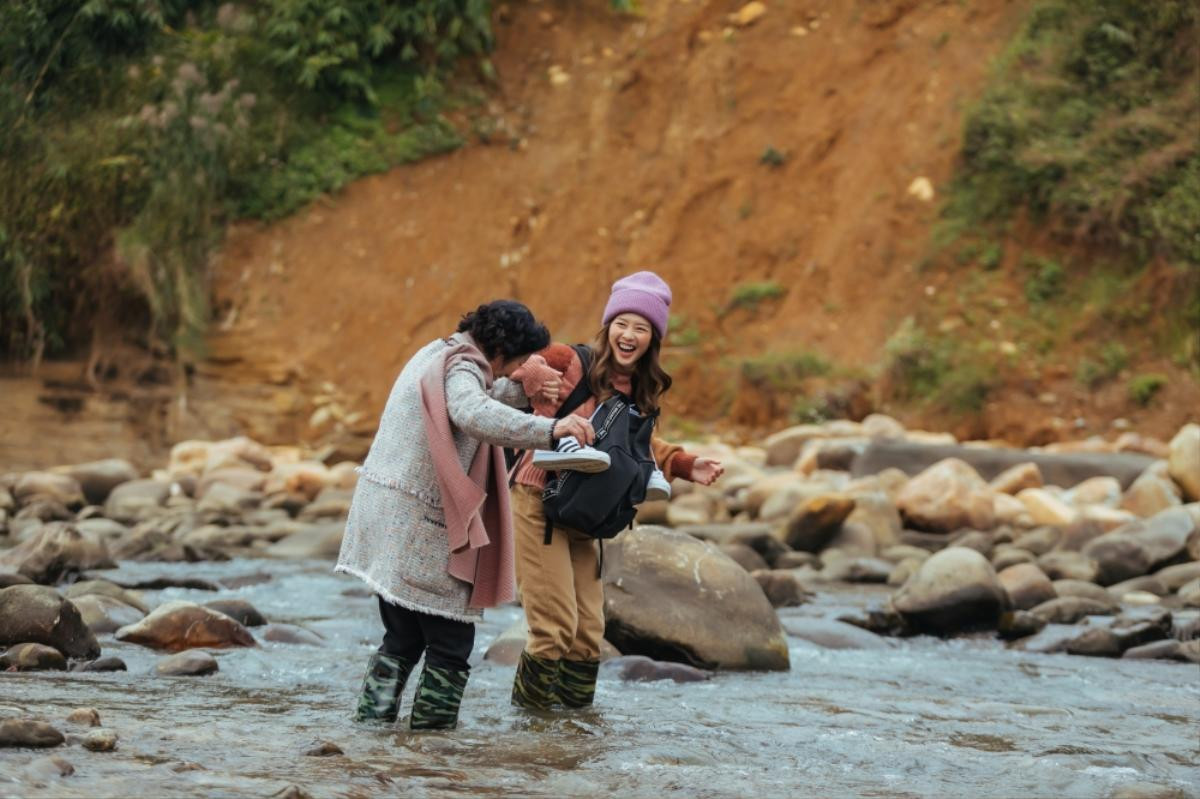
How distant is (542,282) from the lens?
1852 centimetres

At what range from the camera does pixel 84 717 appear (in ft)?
13.8

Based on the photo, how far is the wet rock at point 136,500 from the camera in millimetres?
12580

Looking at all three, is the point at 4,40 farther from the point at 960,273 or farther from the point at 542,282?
the point at 960,273

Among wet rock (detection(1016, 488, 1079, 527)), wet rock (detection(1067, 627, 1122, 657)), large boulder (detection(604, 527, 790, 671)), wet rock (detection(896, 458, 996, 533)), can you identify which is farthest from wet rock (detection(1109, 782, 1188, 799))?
wet rock (detection(896, 458, 996, 533))

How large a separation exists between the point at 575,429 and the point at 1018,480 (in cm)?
838

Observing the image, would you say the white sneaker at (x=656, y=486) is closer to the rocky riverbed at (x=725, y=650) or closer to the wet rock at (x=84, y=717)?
the rocky riverbed at (x=725, y=650)

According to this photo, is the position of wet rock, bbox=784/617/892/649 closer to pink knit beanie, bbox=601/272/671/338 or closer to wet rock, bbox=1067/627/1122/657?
wet rock, bbox=1067/627/1122/657

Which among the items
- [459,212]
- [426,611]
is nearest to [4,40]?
[459,212]

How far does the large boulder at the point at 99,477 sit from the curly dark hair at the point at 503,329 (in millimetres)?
9935

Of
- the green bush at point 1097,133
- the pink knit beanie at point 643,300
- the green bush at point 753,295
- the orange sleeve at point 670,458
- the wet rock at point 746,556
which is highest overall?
the green bush at point 1097,133

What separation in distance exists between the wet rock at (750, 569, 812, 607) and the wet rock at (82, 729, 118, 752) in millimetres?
4991

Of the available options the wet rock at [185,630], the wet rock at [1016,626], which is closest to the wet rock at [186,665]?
the wet rock at [185,630]

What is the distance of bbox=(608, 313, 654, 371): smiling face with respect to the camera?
492 centimetres

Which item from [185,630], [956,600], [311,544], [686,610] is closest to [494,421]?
[686,610]
